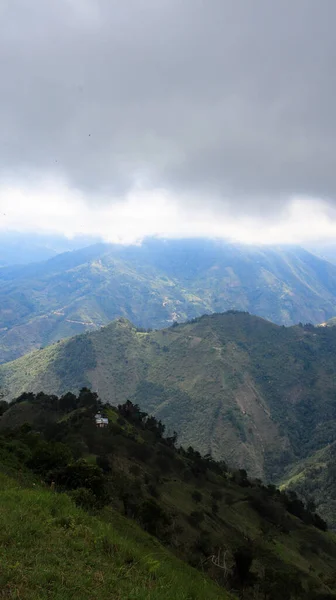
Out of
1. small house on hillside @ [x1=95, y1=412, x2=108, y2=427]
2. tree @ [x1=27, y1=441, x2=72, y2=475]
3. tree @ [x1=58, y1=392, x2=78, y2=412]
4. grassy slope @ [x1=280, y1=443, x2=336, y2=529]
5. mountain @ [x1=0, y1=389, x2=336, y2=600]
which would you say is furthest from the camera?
grassy slope @ [x1=280, y1=443, x2=336, y2=529]

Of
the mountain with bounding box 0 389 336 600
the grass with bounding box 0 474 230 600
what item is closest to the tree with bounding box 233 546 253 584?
the mountain with bounding box 0 389 336 600

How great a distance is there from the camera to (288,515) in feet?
266

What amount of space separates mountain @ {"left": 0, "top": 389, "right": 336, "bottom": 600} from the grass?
1.5 inches

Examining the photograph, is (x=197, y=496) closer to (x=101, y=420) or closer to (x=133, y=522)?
(x=101, y=420)

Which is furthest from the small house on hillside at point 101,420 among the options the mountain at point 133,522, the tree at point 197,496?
the tree at point 197,496

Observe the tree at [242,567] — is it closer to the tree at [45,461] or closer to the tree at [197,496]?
the tree at [45,461]

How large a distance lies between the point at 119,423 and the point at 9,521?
287ft

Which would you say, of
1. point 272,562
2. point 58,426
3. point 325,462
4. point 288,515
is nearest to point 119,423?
point 58,426

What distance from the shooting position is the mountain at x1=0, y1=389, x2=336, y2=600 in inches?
404

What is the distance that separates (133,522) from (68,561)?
16511mm

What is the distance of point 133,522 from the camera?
974 inches

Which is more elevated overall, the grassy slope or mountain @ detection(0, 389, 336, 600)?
mountain @ detection(0, 389, 336, 600)

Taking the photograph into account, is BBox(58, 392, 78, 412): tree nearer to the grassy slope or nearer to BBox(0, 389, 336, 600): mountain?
BBox(0, 389, 336, 600): mountain

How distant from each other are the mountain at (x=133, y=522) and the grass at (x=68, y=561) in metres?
0.04
